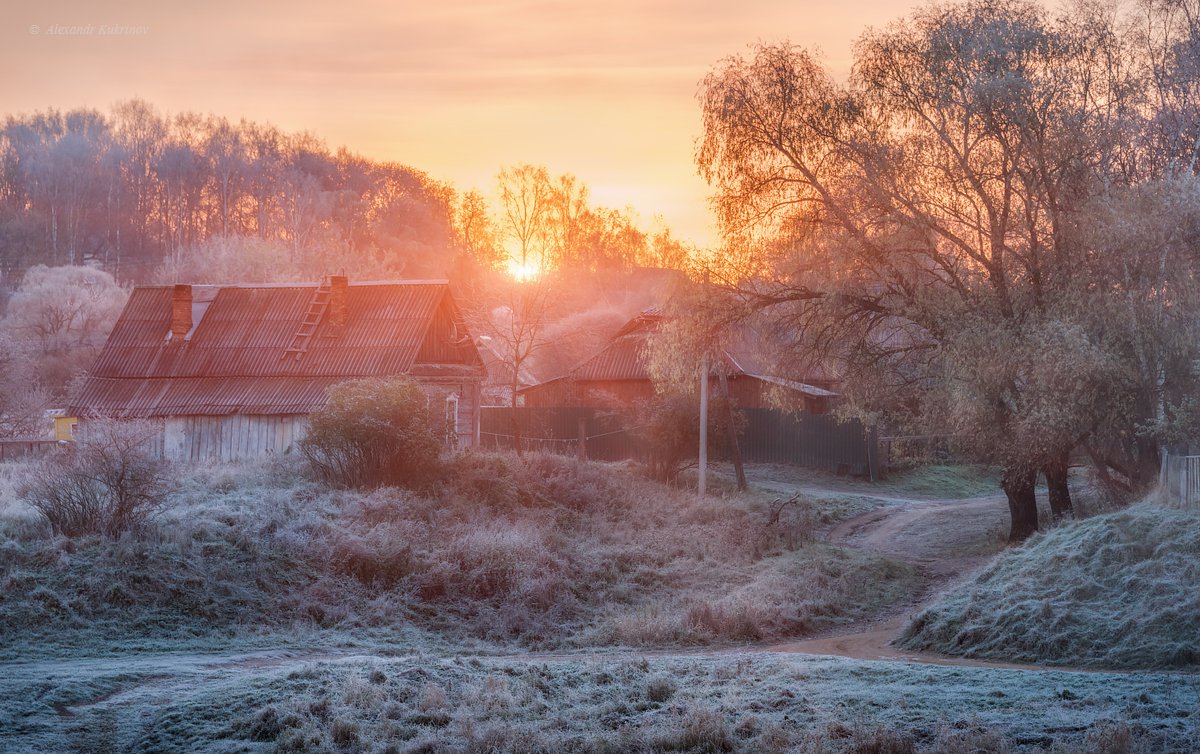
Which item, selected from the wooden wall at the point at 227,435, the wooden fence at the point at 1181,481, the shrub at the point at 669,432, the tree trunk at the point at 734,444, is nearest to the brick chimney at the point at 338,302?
the wooden wall at the point at 227,435

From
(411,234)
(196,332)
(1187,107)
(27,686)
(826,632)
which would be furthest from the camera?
(411,234)

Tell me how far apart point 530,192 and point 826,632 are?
30.9m

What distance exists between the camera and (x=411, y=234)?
83250 millimetres

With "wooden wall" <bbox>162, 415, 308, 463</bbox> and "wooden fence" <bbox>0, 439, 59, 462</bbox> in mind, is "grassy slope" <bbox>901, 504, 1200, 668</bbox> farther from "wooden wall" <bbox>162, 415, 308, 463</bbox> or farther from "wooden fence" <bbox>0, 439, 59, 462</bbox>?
"wooden fence" <bbox>0, 439, 59, 462</bbox>

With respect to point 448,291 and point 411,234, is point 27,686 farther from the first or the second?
point 411,234

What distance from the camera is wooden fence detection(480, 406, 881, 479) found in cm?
4059

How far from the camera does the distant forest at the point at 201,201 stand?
81.2 metres

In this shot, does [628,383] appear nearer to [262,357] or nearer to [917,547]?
[262,357]

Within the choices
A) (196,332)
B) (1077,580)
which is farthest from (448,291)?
(1077,580)

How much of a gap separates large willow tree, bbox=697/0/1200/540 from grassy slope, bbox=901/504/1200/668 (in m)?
4.35

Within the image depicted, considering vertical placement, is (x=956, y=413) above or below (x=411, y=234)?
below

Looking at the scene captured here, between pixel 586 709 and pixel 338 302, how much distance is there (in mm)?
28714

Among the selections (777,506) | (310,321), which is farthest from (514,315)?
(777,506)

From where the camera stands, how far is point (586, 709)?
11.1 metres
